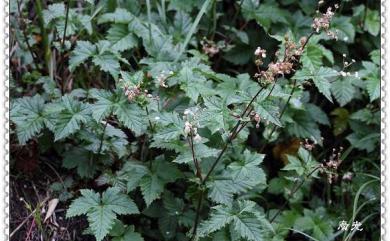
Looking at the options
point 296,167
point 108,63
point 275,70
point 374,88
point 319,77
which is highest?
point 275,70

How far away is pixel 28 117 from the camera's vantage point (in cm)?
277

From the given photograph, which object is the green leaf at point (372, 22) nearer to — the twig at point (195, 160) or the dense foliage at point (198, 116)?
the dense foliage at point (198, 116)

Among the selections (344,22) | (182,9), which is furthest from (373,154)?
(182,9)

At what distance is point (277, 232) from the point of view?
2982 millimetres

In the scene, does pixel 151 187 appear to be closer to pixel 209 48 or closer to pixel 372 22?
pixel 209 48

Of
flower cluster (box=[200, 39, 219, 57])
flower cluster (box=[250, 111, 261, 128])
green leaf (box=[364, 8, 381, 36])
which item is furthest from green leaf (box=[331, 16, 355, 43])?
flower cluster (box=[250, 111, 261, 128])

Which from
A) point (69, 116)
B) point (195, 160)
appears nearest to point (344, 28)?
point (195, 160)

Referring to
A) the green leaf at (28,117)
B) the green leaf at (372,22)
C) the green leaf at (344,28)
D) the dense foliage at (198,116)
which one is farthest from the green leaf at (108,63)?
the green leaf at (372,22)

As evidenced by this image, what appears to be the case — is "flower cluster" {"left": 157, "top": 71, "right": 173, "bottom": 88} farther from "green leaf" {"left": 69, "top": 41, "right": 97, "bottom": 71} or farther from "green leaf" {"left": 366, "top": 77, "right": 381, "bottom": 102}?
"green leaf" {"left": 366, "top": 77, "right": 381, "bottom": 102}

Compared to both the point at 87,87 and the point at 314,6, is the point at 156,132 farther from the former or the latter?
the point at 314,6

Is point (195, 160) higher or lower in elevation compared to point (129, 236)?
higher

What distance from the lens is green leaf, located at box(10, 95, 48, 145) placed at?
8.93 ft

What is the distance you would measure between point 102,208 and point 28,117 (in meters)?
0.57

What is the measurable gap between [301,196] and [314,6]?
1.20 metres
